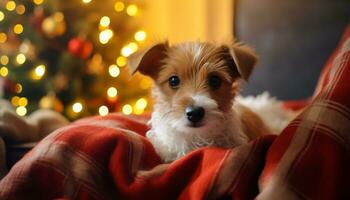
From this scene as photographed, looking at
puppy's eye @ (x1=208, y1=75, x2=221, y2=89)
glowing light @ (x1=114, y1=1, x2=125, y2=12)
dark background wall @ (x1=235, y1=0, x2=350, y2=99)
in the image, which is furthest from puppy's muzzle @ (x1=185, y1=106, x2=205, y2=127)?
glowing light @ (x1=114, y1=1, x2=125, y2=12)

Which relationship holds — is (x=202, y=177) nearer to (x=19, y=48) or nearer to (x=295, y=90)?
(x=295, y=90)

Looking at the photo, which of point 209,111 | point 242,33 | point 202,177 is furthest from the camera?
point 242,33

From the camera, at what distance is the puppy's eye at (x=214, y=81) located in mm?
1455

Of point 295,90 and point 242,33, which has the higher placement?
point 242,33

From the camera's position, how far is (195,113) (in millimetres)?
1330

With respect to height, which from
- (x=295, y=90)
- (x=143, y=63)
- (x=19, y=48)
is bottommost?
(x=295, y=90)

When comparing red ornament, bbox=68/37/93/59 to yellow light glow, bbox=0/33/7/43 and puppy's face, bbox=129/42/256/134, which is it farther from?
puppy's face, bbox=129/42/256/134

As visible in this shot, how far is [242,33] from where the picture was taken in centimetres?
277

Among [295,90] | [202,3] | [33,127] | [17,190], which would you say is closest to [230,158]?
[17,190]

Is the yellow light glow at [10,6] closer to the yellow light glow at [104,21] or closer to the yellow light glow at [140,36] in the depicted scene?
the yellow light glow at [104,21]

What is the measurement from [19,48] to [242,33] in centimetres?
138

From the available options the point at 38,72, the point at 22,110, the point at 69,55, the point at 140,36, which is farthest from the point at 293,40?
the point at 22,110

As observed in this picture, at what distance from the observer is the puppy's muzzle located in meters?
1.33

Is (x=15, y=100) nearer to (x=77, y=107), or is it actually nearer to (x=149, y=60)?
(x=77, y=107)
